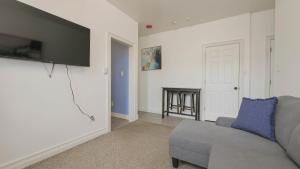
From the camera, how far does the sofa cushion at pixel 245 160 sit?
97 centimetres

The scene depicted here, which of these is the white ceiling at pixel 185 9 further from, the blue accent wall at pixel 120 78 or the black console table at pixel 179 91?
the black console table at pixel 179 91

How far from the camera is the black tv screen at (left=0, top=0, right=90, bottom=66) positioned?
56.9 inches

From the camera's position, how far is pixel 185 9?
2.97m

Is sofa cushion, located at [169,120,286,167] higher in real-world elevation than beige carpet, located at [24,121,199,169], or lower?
higher

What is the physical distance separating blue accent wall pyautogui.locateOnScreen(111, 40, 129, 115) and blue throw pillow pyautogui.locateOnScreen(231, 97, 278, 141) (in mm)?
2603

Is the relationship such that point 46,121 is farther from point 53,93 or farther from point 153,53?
point 153,53

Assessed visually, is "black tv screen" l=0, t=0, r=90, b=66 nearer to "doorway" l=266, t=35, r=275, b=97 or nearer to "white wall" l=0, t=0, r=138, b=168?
"white wall" l=0, t=0, r=138, b=168

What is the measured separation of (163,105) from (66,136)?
2.51 meters

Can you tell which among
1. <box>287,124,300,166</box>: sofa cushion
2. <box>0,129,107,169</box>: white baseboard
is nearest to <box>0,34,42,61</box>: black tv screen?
<box>0,129,107,169</box>: white baseboard

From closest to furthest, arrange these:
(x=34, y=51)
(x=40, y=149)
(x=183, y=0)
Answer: (x=34, y=51) < (x=40, y=149) < (x=183, y=0)

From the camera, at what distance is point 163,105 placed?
4.04 m

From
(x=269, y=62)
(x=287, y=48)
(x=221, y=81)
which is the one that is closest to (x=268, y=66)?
(x=269, y=62)

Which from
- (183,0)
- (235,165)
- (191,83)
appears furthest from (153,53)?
(235,165)

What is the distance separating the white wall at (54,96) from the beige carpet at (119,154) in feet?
0.79
